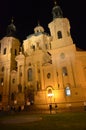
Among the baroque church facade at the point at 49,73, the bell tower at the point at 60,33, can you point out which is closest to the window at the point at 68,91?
the baroque church facade at the point at 49,73

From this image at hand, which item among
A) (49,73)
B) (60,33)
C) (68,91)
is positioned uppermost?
(60,33)

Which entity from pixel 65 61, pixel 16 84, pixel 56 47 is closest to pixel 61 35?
pixel 56 47

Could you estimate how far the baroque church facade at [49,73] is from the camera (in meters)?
33.1

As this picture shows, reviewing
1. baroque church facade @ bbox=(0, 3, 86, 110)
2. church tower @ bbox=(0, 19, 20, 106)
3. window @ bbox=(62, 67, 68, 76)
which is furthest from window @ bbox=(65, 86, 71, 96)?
church tower @ bbox=(0, 19, 20, 106)

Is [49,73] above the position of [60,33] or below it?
below

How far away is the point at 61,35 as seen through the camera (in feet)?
128

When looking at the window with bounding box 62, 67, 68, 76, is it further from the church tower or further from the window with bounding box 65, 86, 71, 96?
the church tower

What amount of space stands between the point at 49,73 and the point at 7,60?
58.8ft

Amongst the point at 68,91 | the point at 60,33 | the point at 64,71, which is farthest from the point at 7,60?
the point at 68,91

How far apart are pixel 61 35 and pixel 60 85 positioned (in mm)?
14324

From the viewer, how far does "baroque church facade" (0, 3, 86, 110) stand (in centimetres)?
3309

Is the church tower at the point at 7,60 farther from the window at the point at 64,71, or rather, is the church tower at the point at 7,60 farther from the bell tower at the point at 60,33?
the window at the point at 64,71

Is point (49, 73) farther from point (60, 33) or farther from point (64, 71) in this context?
point (60, 33)

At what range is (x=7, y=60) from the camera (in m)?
47.6
